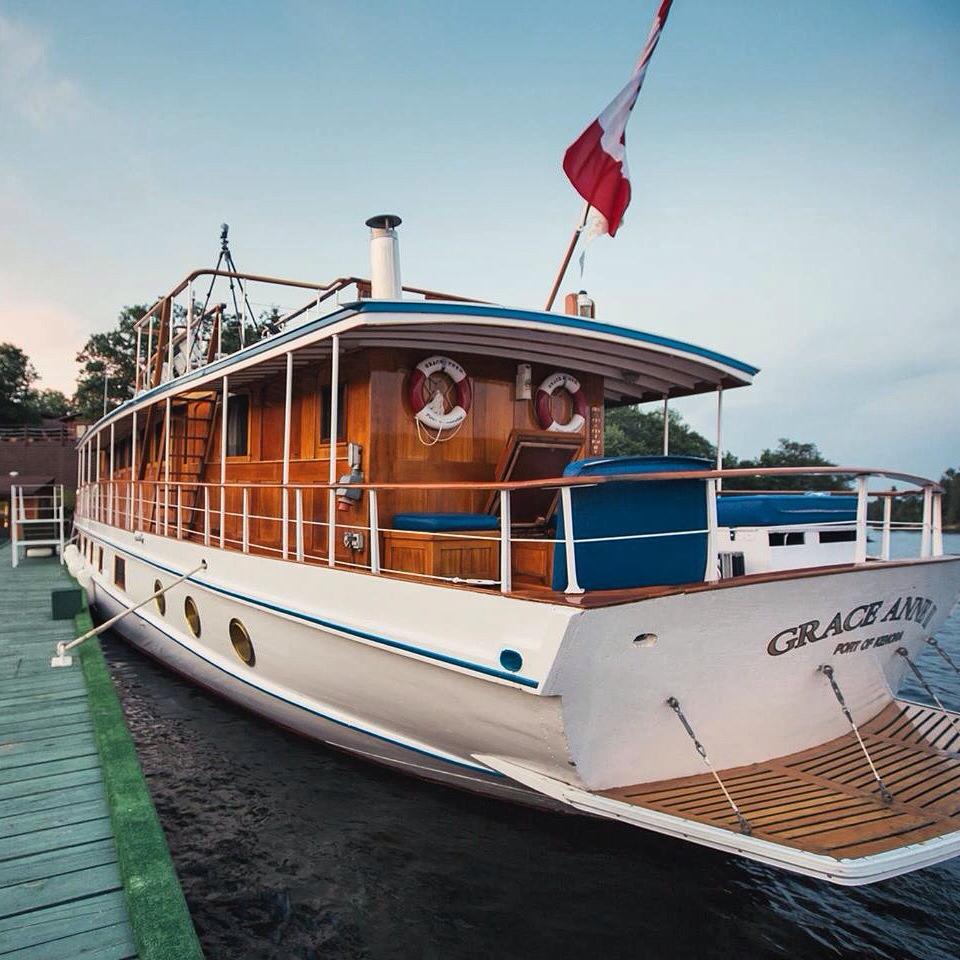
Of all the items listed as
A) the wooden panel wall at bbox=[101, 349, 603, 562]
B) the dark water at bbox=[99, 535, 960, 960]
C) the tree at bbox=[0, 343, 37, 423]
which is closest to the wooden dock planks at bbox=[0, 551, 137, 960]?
the dark water at bbox=[99, 535, 960, 960]

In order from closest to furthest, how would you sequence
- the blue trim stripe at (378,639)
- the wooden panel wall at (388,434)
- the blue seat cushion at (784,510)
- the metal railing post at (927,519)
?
the blue trim stripe at (378,639) < the metal railing post at (927,519) < the blue seat cushion at (784,510) < the wooden panel wall at (388,434)

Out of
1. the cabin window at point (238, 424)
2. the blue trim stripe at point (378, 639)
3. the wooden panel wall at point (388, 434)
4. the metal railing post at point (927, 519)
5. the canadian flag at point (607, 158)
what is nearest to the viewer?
the blue trim stripe at point (378, 639)

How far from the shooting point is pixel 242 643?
280 inches

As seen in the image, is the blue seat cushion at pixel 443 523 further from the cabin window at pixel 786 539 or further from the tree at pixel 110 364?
the tree at pixel 110 364

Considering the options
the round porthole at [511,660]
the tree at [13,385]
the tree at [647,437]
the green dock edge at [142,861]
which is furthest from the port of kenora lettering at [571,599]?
the tree at [13,385]

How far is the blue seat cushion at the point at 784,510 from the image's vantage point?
5379 millimetres

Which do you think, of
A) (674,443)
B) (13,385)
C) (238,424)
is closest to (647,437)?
(674,443)

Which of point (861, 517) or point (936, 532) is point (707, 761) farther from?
point (936, 532)

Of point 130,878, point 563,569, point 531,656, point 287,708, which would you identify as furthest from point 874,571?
point 287,708

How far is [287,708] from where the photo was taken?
6645 millimetres

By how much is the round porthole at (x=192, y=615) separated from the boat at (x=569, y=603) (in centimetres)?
5

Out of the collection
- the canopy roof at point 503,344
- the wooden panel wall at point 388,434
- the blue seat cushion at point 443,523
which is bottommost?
the blue seat cushion at point 443,523

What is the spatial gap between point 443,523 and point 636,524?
75.6 inches

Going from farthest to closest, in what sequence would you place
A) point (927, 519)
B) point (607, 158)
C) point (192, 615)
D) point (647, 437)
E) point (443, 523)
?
point (647, 437)
point (192, 615)
point (607, 158)
point (443, 523)
point (927, 519)
